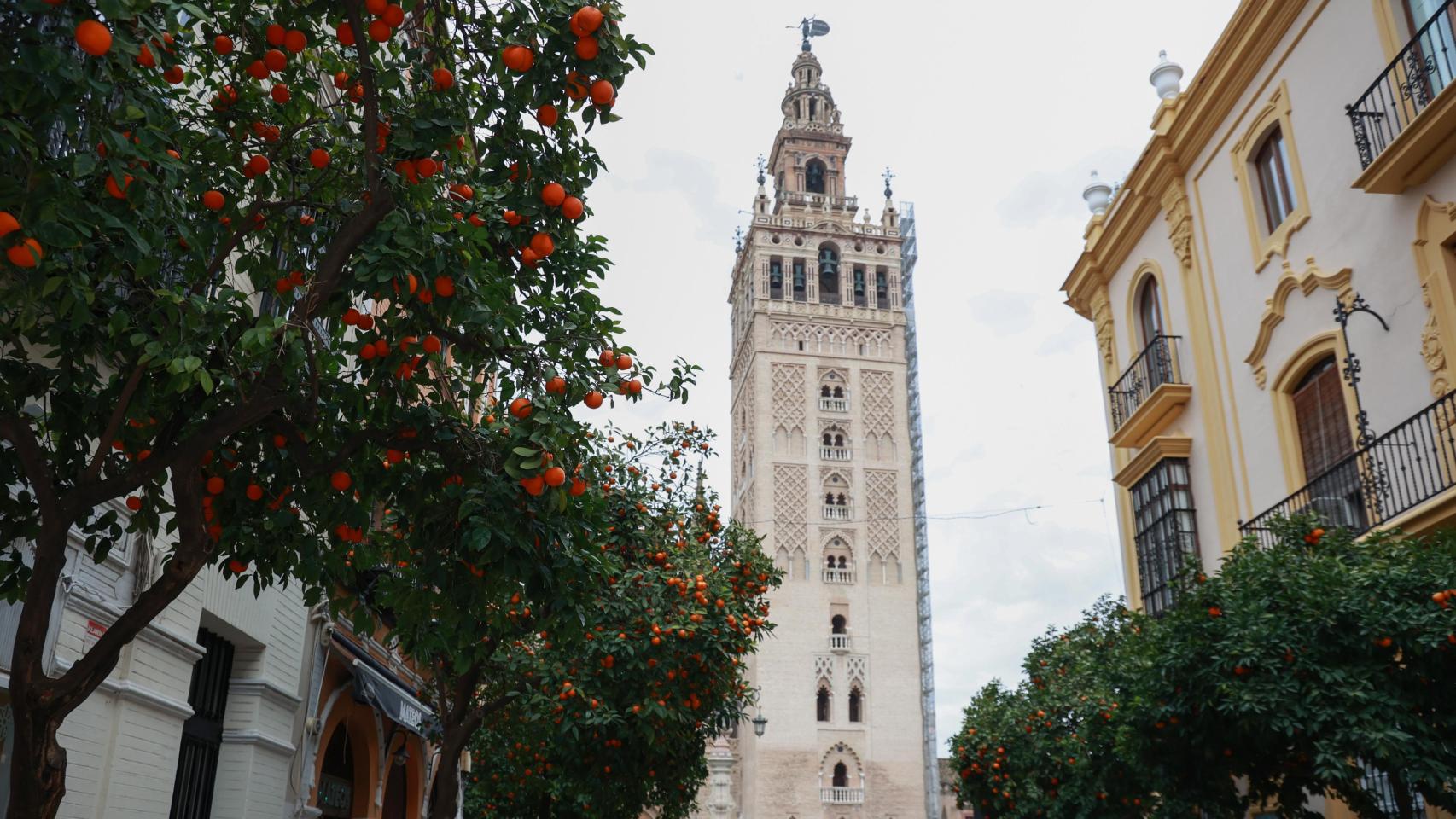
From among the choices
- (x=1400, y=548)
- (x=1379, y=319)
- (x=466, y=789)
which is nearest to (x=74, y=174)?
(x=1400, y=548)

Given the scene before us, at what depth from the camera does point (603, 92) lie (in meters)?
4.98

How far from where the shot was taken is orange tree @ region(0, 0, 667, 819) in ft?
13.4

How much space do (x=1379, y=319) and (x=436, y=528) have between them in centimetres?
929

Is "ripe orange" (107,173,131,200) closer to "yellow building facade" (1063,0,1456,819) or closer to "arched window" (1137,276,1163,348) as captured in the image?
"yellow building facade" (1063,0,1456,819)

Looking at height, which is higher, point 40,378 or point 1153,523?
point 1153,523

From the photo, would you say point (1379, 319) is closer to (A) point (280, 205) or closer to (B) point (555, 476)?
(B) point (555, 476)

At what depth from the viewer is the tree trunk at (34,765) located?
3951 mm

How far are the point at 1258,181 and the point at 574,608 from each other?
1122 centimetres

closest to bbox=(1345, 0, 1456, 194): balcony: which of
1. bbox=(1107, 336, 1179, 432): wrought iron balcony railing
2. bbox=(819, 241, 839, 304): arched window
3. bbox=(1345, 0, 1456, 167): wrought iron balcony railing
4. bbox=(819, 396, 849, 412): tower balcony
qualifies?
bbox=(1345, 0, 1456, 167): wrought iron balcony railing

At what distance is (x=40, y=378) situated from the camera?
4.95 meters

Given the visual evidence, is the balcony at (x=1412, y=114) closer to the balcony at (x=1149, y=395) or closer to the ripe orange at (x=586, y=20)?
the balcony at (x=1149, y=395)

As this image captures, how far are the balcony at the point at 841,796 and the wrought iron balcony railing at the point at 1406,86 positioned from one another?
42797 mm

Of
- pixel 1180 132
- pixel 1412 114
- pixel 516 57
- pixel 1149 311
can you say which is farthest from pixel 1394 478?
pixel 516 57

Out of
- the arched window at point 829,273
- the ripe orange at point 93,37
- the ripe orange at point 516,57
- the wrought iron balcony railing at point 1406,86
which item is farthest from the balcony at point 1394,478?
the arched window at point 829,273
